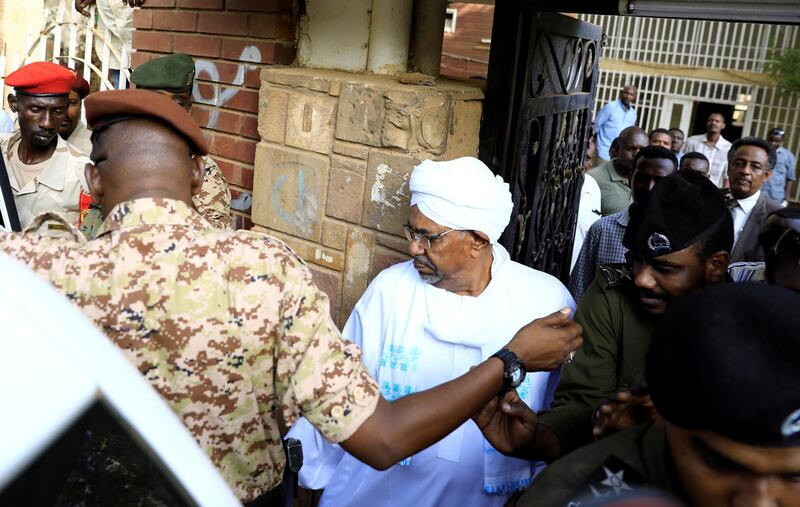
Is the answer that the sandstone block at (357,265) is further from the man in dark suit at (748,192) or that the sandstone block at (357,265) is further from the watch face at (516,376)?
the man in dark suit at (748,192)

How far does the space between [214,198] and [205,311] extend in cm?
149

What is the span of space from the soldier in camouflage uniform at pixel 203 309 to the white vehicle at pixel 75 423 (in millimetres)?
514

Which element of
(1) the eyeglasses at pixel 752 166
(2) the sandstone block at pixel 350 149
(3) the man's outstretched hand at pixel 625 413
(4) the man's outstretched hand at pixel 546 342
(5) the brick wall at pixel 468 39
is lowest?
(3) the man's outstretched hand at pixel 625 413

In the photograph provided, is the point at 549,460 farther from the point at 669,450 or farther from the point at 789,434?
the point at 789,434

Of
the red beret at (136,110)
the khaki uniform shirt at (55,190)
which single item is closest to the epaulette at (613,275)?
the red beret at (136,110)

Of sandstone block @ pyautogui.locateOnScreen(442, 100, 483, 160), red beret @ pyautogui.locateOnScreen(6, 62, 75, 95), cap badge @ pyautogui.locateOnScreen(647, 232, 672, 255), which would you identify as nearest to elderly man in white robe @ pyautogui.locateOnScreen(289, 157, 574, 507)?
sandstone block @ pyautogui.locateOnScreen(442, 100, 483, 160)

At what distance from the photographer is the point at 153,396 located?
1.03 meters

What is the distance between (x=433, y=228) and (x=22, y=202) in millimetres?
2095

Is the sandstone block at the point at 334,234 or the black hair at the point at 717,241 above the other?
the black hair at the point at 717,241

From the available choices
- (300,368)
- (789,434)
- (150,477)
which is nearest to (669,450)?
(789,434)

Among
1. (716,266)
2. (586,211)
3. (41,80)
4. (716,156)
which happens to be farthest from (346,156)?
(716,156)

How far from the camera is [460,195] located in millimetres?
2369

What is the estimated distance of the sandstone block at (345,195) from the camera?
2797 mm

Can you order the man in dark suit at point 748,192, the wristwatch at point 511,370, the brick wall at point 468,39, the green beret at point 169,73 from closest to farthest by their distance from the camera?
the wristwatch at point 511,370 → the green beret at point 169,73 → the man in dark suit at point 748,192 → the brick wall at point 468,39
